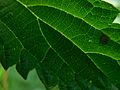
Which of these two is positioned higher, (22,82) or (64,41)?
(64,41)

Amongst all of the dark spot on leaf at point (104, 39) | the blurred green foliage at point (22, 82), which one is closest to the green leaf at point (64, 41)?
the dark spot on leaf at point (104, 39)

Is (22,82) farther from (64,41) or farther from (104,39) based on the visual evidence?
(104,39)

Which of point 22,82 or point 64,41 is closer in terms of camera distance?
point 64,41

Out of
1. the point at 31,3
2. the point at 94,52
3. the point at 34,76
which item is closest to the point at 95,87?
the point at 94,52

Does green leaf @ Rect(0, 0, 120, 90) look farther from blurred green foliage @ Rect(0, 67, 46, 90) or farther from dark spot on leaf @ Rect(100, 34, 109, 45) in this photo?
blurred green foliage @ Rect(0, 67, 46, 90)

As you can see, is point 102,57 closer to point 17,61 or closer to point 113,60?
point 113,60

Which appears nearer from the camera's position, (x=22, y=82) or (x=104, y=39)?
(x=104, y=39)

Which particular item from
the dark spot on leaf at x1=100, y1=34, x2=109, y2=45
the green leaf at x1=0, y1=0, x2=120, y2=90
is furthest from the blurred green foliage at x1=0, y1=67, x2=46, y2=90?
the dark spot on leaf at x1=100, y1=34, x2=109, y2=45

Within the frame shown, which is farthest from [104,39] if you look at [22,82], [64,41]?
[22,82]
